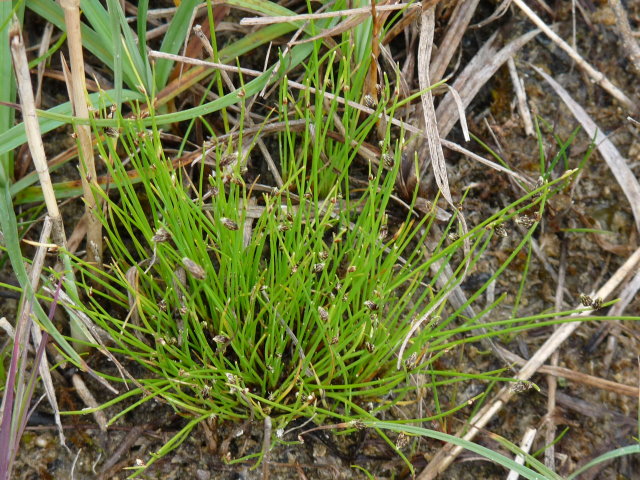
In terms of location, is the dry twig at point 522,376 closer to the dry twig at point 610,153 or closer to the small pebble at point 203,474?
the dry twig at point 610,153

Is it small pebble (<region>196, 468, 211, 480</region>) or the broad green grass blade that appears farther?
small pebble (<region>196, 468, 211, 480</region>)

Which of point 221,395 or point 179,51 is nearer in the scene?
point 221,395

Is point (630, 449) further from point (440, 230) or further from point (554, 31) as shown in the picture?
point (554, 31)

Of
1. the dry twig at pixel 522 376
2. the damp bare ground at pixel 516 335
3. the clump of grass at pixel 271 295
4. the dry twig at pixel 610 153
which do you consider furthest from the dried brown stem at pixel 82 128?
the dry twig at pixel 610 153

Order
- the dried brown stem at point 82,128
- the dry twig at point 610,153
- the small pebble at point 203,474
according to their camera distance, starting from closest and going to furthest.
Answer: the dried brown stem at point 82,128 → the small pebble at point 203,474 → the dry twig at point 610,153

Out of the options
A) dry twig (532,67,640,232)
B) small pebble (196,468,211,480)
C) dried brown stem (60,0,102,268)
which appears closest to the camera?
dried brown stem (60,0,102,268)

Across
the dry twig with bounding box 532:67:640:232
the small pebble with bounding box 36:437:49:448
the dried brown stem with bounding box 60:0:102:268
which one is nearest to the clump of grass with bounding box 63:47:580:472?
the dried brown stem with bounding box 60:0:102:268

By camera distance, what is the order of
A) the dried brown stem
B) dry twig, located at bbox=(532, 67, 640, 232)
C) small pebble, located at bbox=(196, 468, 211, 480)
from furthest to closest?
dry twig, located at bbox=(532, 67, 640, 232), small pebble, located at bbox=(196, 468, 211, 480), the dried brown stem

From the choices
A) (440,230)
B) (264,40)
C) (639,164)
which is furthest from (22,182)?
(639,164)

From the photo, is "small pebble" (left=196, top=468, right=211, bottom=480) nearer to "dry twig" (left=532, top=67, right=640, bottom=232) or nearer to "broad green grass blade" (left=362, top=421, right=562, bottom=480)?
"broad green grass blade" (left=362, top=421, right=562, bottom=480)
